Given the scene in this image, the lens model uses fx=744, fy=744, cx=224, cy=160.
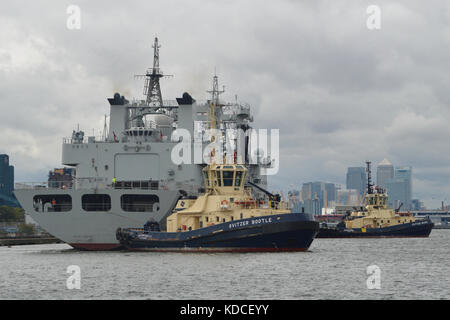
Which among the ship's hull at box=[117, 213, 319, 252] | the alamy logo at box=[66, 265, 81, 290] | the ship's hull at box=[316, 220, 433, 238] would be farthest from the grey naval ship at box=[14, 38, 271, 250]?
the ship's hull at box=[316, 220, 433, 238]

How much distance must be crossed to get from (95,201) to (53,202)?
152 inches

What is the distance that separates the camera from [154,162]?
73.0m

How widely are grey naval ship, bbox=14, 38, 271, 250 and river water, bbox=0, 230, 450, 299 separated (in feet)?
19.3

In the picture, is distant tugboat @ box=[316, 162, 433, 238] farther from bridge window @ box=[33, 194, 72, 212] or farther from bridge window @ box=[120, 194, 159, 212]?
bridge window @ box=[33, 194, 72, 212]

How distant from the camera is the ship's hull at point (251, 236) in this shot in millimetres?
57969

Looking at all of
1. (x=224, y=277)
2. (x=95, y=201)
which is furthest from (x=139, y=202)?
(x=224, y=277)

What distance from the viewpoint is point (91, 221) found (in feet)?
216

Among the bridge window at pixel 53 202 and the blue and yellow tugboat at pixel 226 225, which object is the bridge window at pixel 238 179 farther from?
the bridge window at pixel 53 202

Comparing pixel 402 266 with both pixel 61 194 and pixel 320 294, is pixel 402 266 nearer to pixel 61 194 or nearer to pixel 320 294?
pixel 320 294

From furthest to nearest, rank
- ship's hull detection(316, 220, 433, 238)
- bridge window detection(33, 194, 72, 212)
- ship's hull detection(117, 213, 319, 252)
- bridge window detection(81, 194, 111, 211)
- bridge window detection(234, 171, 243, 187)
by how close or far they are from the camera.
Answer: ship's hull detection(316, 220, 433, 238) < bridge window detection(33, 194, 72, 212) < bridge window detection(81, 194, 111, 211) < bridge window detection(234, 171, 243, 187) < ship's hull detection(117, 213, 319, 252)

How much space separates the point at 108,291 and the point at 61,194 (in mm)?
30404

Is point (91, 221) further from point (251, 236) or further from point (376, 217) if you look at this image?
point (376, 217)

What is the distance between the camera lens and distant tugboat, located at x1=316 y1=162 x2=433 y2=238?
118 meters
